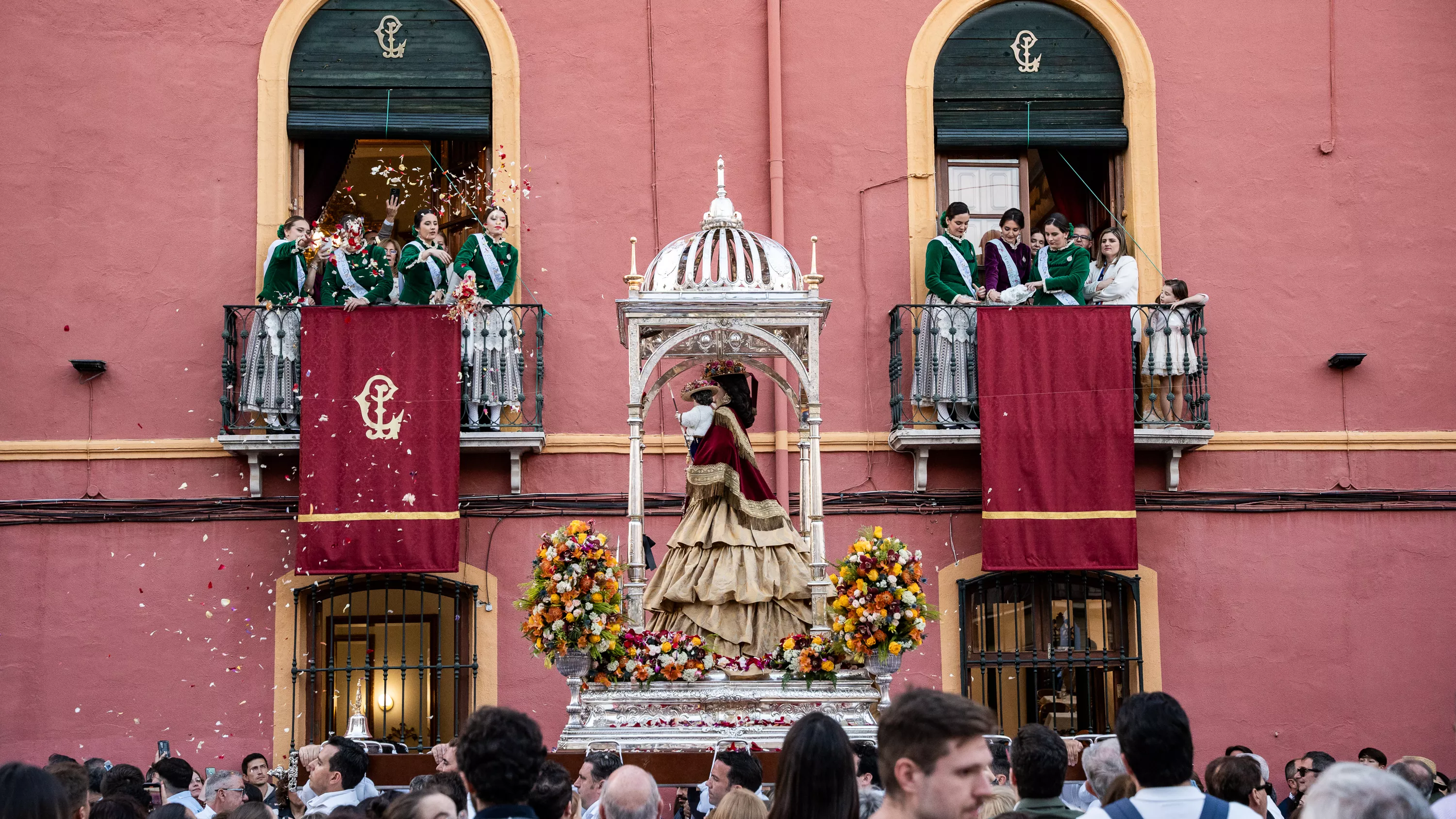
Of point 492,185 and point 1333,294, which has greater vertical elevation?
point 492,185

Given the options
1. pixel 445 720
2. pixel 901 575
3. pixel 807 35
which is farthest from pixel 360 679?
pixel 807 35

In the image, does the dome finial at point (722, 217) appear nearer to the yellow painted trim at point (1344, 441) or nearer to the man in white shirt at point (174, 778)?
the man in white shirt at point (174, 778)

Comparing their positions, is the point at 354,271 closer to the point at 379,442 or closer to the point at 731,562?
the point at 379,442

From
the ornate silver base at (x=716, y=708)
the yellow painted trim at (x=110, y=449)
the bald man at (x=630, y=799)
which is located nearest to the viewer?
the bald man at (x=630, y=799)

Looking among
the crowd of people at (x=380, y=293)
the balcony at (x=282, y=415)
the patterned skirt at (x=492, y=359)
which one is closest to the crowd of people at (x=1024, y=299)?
the balcony at (x=282, y=415)

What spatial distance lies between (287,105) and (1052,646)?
23.1 ft

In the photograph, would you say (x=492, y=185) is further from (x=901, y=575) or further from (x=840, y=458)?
(x=901, y=575)

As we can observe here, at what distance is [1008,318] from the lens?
12.4 m

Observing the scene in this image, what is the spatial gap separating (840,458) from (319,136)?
465 cm

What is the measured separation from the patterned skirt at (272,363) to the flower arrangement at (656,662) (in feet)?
13.2

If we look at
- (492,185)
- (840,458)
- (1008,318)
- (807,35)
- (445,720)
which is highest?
(807,35)

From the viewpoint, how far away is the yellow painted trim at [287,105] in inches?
498

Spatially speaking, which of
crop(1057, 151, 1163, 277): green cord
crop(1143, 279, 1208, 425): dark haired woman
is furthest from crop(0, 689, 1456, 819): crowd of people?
crop(1057, 151, 1163, 277): green cord

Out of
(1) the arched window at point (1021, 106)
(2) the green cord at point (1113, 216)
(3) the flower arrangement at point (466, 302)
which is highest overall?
(1) the arched window at point (1021, 106)
